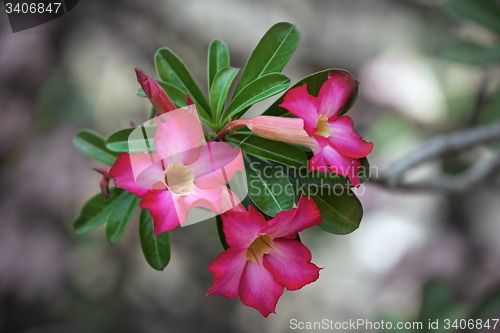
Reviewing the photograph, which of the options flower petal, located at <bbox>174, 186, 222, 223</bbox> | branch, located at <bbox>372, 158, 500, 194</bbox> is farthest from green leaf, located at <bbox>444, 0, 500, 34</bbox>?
flower petal, located at <bbox>174, 186, 222, 223</bbox>

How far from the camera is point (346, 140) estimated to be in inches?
24.1

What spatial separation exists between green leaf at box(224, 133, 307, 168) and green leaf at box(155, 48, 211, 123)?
130 mm

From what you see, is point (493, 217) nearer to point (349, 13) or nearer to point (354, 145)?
point (349, 13)

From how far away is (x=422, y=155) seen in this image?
138 cm

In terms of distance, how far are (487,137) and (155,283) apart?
223 cm

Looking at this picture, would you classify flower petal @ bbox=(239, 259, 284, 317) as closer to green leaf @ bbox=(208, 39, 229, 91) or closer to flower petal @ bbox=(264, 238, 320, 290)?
flower petal @ bbox=(264, 238, 320, 290)

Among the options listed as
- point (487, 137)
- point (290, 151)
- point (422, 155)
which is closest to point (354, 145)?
point (290, 151)

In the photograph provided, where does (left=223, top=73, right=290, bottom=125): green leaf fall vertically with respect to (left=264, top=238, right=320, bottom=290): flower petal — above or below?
above

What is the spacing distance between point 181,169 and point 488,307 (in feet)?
5.68

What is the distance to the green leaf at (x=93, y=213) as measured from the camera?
0.95 metres

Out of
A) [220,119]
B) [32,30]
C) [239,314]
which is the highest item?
[32,30]

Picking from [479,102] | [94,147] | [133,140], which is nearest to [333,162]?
[133,140]

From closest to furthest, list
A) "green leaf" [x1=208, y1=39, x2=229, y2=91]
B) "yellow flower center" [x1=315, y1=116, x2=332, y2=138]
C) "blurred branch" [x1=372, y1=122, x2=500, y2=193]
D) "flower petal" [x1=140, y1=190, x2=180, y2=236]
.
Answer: "flower petal" [x1=140, y1=190, x2=180, y2=236] → "yellow flower center" [x1=315, y1=116, x2=332, y2=138] → "green leaf" [x1=208, y1=39, x2=229, y2=91] → "blurred branch" [x1=372, y1=122, x2=500, y2=193]

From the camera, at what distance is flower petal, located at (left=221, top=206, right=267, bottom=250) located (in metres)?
0.55
